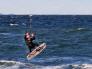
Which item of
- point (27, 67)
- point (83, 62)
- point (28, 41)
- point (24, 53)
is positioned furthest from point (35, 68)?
point (24, 53)

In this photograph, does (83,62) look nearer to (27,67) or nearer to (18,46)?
(27,67)

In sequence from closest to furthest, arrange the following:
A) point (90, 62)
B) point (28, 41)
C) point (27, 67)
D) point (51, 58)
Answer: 1. point (28, 41)
2. point (27, 67)
3. point (90, 62)
4. point (51, 58)

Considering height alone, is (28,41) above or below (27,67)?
above

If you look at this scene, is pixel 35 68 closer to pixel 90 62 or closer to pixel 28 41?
pixel 28 41

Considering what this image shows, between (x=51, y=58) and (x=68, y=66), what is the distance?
286 inches

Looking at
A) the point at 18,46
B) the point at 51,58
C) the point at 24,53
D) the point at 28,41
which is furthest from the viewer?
the point at 18,46

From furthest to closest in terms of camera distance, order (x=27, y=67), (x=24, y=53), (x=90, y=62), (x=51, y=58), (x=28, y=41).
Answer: (x=24, y=53) → (x=51, y=58) → (x=90, y=62) → (x=27, y=67) → (x=28, y=41)

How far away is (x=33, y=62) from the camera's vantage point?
42156 mm

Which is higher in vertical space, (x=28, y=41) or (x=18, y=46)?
(x=28, y=41)

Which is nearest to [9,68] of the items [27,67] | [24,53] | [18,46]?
[27,67]

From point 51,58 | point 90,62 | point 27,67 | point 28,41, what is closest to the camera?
point 28,41

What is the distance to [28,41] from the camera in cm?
3541

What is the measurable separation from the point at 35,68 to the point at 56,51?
14852mm

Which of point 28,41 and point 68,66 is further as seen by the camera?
point 68,66
